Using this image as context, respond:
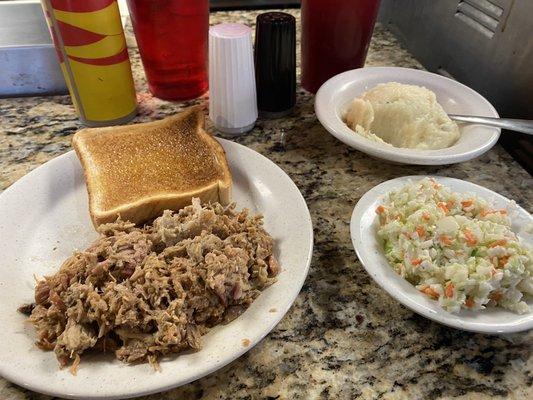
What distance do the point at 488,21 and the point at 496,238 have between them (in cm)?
110

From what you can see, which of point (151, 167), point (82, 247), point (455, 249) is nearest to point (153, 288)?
point (82, 247)

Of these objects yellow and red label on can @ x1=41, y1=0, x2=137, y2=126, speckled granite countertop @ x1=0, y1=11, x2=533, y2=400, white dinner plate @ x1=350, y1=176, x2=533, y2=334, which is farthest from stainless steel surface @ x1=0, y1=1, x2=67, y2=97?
white dinner plate @ x1=350, y1=176, x2=533, y2=334

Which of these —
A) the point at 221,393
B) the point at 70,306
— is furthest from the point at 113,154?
the point at 221,393

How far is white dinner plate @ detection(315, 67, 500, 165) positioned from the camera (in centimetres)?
122

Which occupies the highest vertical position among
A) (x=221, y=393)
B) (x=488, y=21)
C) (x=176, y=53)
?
(x=488, y=21)

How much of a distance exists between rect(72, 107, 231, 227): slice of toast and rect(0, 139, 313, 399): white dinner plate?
7 centimetres

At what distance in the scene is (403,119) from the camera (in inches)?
54.6

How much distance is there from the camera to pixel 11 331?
0.84 m

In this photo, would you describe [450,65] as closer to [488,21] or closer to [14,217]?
[488,21]

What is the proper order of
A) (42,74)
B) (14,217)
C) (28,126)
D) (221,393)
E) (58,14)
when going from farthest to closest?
(42,74) < (28,126) < (58,14) < (14,217) < (221,393)

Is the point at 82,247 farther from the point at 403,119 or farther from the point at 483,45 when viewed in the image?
the point at 483,45

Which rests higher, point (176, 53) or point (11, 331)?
point (176, 53)

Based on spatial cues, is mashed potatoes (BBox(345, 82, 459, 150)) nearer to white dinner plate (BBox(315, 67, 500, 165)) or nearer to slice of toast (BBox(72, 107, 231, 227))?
white dinner plate (BBox(315, 67, 500, 165))

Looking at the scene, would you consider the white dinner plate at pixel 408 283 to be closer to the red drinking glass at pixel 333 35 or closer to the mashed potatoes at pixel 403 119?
the mashed potatoes at pixel 403 119
